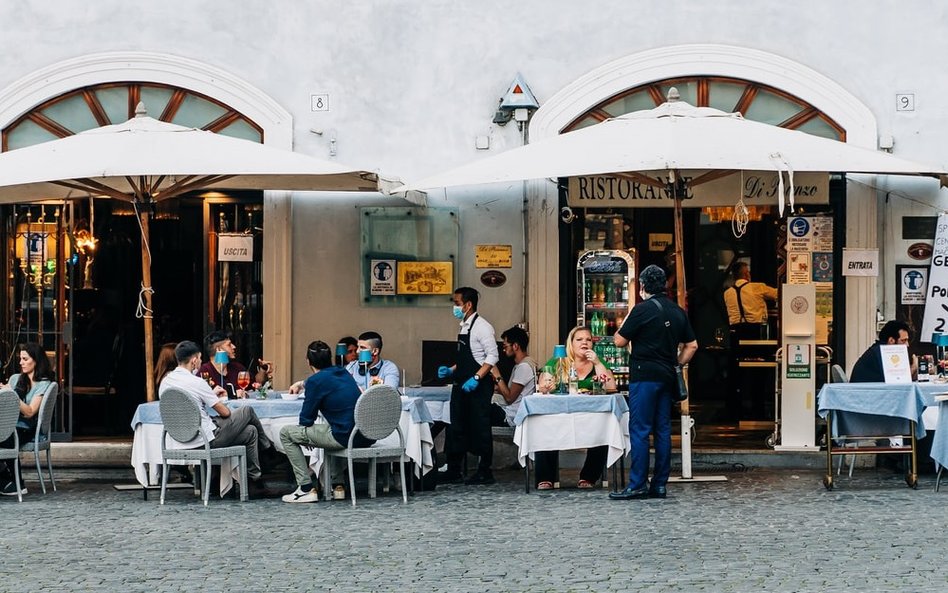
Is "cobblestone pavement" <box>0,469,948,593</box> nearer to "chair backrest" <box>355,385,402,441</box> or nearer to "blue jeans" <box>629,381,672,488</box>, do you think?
"blue jeans" <box>629,381,672,488</box>

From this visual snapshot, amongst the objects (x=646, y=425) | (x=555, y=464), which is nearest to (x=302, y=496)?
(x=555, y=464)

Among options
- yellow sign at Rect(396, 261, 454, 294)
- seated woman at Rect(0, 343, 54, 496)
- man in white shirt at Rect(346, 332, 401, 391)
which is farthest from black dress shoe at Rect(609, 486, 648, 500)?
seated woman at Rect(0, 343, 54, 496)

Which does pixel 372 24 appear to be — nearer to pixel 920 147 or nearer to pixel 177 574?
pixel 920 147

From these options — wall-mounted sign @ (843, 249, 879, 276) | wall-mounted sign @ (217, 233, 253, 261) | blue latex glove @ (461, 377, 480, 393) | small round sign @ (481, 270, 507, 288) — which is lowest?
blue latex glove @ (461, 377, 480, 393)

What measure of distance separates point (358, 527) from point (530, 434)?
76.8 inches

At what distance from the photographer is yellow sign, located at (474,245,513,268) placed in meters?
13.4

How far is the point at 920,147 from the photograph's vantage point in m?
13.1

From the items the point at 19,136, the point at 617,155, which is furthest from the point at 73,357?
the point at 617,155

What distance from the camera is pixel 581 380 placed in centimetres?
1142

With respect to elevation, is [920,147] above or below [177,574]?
above

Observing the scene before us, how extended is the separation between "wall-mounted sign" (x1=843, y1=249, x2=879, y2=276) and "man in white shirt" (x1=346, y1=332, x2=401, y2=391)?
13.7ft

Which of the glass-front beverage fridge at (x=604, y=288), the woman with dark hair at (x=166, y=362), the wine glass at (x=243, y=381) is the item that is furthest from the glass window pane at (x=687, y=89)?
the woman with dark hair at (x=166, y=362)

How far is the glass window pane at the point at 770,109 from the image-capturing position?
43.6 ft

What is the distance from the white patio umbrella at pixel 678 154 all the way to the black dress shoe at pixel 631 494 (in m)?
1.05
